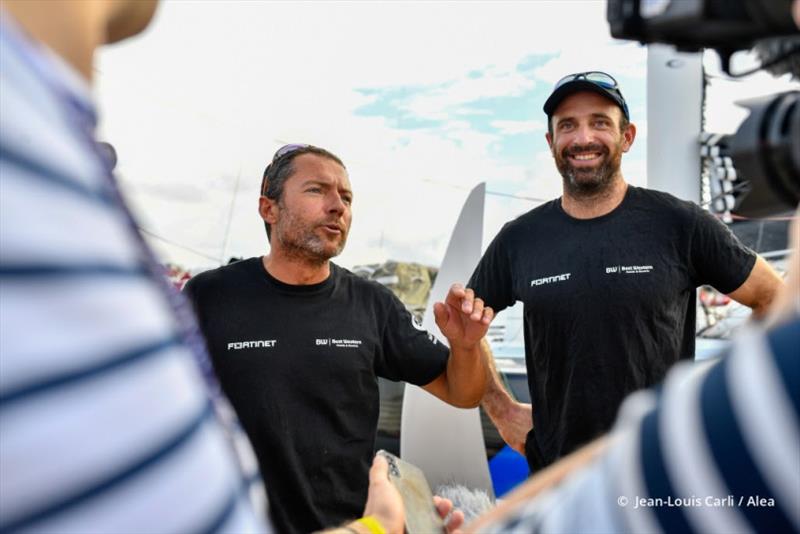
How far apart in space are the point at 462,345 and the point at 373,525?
144 cm

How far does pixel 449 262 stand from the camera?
4.49 meters

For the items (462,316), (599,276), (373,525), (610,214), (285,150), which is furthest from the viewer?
(285,150)

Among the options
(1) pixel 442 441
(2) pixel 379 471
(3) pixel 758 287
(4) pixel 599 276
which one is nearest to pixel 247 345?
(4) pixel 599 276

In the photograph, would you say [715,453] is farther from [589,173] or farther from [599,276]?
[589,173]

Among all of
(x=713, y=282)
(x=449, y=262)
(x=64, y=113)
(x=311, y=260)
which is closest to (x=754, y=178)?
(x=64, y=113)

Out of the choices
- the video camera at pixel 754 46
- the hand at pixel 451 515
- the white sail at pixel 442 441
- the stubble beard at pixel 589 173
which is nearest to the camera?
the video camera at pixel 754 46

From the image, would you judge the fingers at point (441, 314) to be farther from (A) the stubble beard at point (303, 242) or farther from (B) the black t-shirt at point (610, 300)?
(A) the stubble beard at point (303, 242)

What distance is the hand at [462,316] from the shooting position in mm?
1962

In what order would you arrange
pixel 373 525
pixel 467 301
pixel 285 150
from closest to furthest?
pixel 373 525 → pixel 467 301 → pixel 285 150

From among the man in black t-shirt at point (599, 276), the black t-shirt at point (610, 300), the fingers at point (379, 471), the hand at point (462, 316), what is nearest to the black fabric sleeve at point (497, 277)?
the man in black t-shirt at point (599, 276)

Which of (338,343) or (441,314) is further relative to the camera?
(338,343)

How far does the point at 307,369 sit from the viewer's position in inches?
81.7

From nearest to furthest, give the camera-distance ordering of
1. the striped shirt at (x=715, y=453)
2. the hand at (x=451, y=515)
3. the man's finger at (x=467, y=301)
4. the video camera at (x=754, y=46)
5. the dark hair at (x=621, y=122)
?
the striped shirt at (x=715, y=453) < the video camera at (x=754, y=46) < the hand at (x=451, y=515) < the man's finger at (x=467, y=301) < the dark hair at (x=621, y=122)

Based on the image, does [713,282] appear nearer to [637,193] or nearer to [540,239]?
[637,193]
